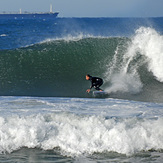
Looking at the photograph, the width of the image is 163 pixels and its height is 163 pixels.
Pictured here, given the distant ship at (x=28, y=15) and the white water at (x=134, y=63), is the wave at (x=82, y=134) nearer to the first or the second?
the white water at (x=134, y=63)

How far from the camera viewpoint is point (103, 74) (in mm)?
14148

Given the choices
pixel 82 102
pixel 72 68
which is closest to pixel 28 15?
pixel 72 68

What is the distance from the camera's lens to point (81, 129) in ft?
24.4

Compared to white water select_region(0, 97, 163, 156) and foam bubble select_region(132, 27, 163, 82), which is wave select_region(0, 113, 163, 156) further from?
foam bubble select_region(132, 27, 163, 82)

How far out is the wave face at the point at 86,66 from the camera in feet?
41.7

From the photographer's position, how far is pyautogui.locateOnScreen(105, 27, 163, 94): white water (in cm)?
1294

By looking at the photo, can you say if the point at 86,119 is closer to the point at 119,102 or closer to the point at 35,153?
the point at 35,153

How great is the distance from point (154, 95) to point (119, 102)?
7.87 ft

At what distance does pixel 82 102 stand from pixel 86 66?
580 cm

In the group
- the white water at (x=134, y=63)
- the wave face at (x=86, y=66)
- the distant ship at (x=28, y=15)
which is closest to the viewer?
the wave face at (x=86, y=66)

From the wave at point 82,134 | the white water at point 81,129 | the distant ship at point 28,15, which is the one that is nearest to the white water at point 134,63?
the white water at point 81,129

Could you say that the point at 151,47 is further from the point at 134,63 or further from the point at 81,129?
the point at 81,129

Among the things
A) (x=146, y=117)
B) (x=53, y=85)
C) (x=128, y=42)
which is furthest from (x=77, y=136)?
(x=128, y=42)

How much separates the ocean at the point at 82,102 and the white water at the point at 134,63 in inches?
1.3
